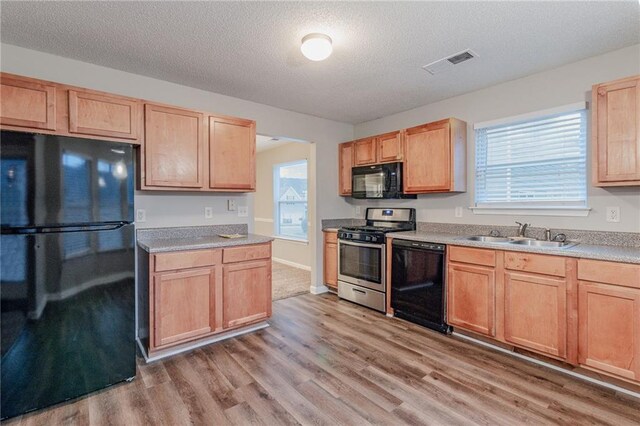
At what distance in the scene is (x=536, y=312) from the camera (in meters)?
2.47

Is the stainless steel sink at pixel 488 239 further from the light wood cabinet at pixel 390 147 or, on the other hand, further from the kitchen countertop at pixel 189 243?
the kitchen countertop at pixel 189 243

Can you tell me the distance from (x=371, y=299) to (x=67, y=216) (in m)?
2.99

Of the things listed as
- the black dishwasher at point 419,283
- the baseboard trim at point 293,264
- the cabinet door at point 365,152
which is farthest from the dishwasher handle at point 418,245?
the baseboard trim at point 293,264

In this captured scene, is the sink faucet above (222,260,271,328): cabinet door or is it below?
above

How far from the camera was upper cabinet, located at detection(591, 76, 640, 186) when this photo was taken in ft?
7.35

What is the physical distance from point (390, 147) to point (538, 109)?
5.07 feet

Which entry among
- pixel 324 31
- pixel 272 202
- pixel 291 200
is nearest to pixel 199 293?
pixel 324 31

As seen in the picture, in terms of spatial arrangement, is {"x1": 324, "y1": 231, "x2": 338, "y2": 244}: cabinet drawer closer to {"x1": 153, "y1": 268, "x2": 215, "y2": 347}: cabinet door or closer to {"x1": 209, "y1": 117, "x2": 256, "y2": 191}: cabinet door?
{"x1": 209, "y1": 117, "x2": 256, "y2": 191}: cabinet door

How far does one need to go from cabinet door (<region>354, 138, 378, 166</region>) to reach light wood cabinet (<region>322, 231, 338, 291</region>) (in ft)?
3.48

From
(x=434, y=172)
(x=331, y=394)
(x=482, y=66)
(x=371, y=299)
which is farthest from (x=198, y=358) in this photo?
(x=482, y=66)

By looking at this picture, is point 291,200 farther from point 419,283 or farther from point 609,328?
point 609,328

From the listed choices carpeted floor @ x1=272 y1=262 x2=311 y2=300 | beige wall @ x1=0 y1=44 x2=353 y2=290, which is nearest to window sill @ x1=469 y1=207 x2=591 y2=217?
beige wall @ x1=0 y1=44 x2=353 y2=290

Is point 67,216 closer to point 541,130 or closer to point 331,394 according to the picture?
point 331,394

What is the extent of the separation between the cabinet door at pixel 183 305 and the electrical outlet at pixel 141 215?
0.75 m
